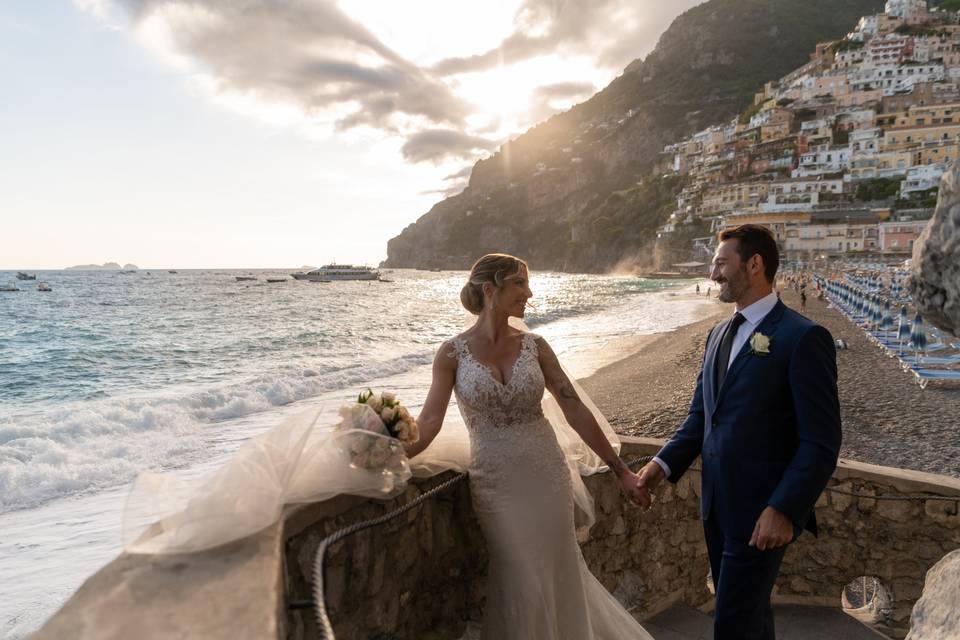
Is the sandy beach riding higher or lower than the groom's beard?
lower

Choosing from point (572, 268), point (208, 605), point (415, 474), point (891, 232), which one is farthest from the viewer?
point (572, 268)

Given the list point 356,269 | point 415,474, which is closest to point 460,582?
point 415,474

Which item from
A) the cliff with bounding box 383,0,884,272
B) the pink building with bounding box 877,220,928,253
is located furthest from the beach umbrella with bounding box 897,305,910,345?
the cliff with bounding box 383,0,884,272

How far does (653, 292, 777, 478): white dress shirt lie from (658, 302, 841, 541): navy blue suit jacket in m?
0.03

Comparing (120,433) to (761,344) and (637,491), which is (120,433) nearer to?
(637,491)

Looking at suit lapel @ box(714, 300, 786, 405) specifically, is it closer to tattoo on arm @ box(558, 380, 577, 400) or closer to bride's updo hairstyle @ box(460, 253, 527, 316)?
tattoo on arm @ box(558, 380, 577, 400)

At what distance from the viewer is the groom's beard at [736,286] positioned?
2.43 meters

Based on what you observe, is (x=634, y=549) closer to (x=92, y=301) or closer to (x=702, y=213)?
(x=92, y=301)

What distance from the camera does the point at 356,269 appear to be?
101 m

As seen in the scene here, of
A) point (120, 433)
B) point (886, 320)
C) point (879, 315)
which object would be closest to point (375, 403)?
point (120, 433)

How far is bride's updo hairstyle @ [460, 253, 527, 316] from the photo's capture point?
2.77m

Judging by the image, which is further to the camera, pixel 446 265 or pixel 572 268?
pixel 446 265

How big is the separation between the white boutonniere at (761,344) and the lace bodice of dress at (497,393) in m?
0.93

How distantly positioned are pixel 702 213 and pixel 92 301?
278ft
